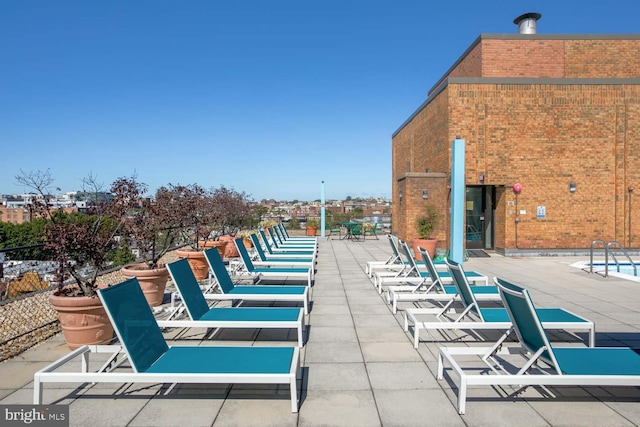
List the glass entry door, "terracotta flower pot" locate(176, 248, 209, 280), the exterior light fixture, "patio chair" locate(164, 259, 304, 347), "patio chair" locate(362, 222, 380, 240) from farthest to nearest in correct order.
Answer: "patio chair" locate(362, 222, 380, 240), the glass entry door, the exterior light fixture, "terracotta flower pot" locate(176, 248, 209, 280), "patio chair" locate(164, 259, 304, 347)

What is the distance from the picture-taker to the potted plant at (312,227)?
22.5 m

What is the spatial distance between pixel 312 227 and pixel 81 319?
18.0 metres

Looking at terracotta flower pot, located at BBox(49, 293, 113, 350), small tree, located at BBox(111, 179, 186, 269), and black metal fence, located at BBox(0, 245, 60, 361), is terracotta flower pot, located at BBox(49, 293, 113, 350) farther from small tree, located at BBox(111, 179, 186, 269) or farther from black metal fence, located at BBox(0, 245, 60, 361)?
small tree, located at BBox(111, 179, 186, 269)

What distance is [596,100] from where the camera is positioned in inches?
560

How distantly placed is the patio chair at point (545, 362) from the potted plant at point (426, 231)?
29.8 feet

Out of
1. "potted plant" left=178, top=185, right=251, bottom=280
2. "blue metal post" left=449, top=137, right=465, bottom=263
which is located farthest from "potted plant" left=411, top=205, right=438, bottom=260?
"potted plant" left=178, top=185, right=251, bottom=280

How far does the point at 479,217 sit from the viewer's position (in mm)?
15250

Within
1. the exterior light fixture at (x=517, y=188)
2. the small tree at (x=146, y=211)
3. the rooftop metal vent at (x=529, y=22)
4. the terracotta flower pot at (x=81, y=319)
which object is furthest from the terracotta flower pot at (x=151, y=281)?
the rooftop metal vent at (x=529, y=22)

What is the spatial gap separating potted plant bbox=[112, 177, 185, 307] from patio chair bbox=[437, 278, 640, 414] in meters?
4.44

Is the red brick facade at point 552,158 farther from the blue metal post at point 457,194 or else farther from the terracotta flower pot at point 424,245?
the blue metal post at point 457,194

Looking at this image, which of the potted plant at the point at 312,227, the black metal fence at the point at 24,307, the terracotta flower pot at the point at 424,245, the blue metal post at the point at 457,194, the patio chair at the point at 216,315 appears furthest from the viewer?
the potted plant at the point at 312,227

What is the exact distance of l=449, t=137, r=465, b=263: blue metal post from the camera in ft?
35.5

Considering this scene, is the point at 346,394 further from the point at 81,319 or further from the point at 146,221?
the point at 146,221

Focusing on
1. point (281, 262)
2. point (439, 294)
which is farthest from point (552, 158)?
point (439, 294)
